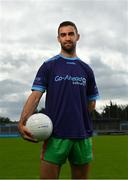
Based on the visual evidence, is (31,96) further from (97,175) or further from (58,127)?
(97,175)

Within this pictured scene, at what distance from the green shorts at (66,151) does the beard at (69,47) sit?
916mm

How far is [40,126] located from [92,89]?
870 mm

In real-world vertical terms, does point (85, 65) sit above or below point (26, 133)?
above

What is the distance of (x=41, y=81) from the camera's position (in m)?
4.88

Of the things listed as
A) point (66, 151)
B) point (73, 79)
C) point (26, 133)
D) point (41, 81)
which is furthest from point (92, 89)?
point (26, 133)

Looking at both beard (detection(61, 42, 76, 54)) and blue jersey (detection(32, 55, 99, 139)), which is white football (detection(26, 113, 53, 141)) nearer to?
blue jersey (detection(32, 55, 99, 139))

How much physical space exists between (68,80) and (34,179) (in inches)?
230

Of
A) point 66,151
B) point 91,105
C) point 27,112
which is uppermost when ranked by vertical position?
point 91,105

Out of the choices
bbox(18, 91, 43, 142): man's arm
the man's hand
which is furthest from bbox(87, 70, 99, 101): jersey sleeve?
the man's hand

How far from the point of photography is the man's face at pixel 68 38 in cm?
489

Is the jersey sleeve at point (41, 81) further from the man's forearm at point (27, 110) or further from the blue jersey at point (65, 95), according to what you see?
the man's forearm at point (27, 110)

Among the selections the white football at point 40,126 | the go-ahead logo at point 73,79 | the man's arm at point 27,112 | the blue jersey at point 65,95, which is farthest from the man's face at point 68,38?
the white football at point 40,126

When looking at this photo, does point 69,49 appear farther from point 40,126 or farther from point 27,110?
point 40,126

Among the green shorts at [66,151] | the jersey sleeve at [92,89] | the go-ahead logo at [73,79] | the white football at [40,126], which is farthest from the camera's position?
the jersey sleeve at [92,89]
